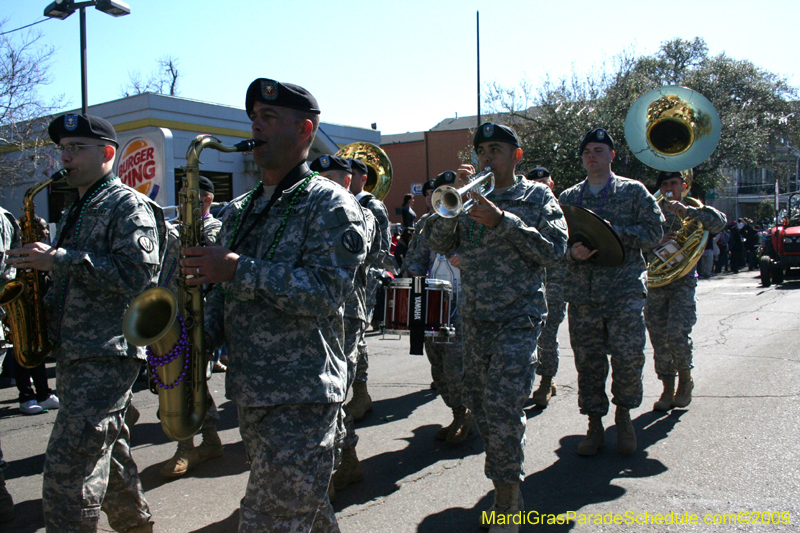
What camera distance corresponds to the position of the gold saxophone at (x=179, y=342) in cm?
238

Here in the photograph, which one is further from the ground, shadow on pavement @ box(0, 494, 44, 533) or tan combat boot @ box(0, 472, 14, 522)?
tan combat boot @ box(0, 472, 14, 522)

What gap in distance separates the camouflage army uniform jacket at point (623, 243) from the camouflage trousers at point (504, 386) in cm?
130

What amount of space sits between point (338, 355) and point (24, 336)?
179cm

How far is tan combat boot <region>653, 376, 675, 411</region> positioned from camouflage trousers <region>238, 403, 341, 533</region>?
4.37m

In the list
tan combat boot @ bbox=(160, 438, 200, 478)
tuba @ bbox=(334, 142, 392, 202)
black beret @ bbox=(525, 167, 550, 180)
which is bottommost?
tan combat boot @ bbox=(160, 438, 200, 478)

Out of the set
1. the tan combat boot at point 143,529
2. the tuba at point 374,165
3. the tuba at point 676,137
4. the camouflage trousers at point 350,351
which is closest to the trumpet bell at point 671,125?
the tuba at point 676,137

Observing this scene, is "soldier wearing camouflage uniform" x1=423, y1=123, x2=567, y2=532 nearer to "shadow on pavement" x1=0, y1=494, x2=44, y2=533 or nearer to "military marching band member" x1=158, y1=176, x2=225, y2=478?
"military marching band member" x1=158, y1=176, x2=225, y2=478

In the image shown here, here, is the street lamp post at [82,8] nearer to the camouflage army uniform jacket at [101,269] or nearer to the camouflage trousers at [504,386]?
the camouflage army uniform jacket at [101,269]

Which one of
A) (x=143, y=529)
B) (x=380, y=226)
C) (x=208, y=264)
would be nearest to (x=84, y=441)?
(x=143, y=529)

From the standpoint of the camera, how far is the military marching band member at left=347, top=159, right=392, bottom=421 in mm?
5355

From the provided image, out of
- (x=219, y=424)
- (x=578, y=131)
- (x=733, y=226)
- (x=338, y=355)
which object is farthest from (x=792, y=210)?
(x=338, y=355)

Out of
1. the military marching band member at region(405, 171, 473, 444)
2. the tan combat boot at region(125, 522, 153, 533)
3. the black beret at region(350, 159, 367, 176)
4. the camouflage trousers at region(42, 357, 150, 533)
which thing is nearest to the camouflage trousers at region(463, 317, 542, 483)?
the military marching band member at region(405, 171, 473, 444)

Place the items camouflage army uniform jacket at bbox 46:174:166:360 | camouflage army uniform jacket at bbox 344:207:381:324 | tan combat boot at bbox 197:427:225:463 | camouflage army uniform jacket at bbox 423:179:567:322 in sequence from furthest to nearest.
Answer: tan combat boot at bbox 197:427:225:463, camouflage army uniform jacket at bbox 423:179:567:322, camouflage army uniform jacket at bbox 46:174:166:360, camouflage army uniform jacket at bbox 344:207:381:324

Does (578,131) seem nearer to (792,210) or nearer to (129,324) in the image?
(792,210)
